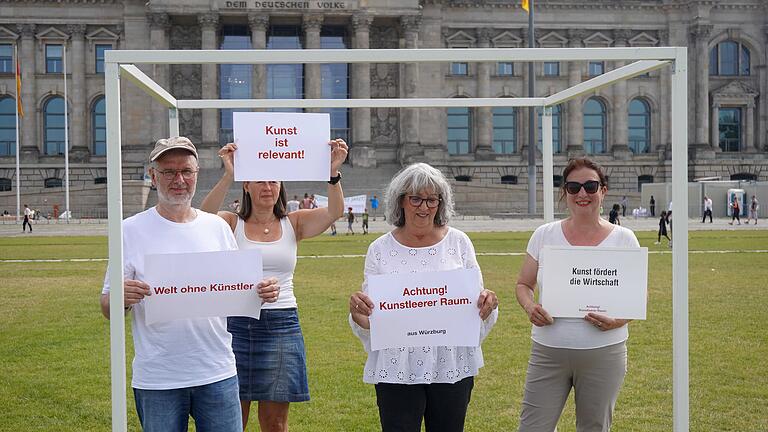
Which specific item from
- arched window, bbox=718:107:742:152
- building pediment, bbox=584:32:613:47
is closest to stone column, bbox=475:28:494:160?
building pediment, bbox=584:32:613:47

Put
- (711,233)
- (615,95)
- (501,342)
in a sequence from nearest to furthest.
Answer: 1. (501,342)
2. (711,233)
3. (615,95)

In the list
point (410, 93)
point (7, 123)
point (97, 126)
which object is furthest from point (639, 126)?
point (7, 123)

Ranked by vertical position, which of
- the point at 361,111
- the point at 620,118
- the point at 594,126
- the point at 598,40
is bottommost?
the point at 594,126

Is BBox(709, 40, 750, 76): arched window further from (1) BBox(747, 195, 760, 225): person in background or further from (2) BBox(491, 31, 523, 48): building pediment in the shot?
(1) BBox(747, 195, 760, 225): person in background

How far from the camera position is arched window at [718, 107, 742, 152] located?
7125 centimetres

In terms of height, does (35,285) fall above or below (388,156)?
below

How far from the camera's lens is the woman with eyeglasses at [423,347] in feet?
15.5

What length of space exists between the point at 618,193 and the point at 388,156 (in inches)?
759

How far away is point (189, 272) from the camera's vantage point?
15.3ft

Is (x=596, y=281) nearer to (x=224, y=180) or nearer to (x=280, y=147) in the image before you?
(x=280, y=147)

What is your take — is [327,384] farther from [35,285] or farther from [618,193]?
[618,193]

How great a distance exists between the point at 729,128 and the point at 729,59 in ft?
20.5

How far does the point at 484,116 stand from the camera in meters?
67.0

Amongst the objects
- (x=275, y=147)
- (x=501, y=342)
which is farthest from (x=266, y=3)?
(x=275, y=147)
